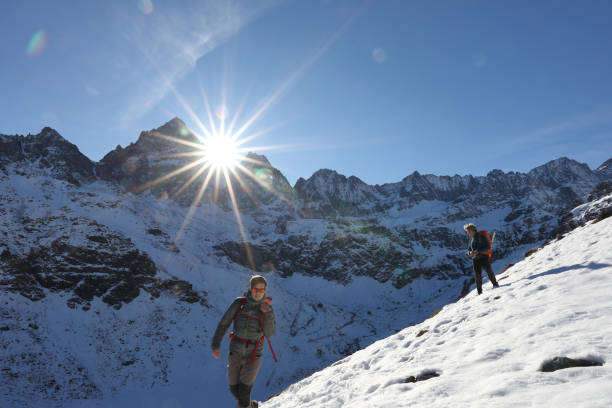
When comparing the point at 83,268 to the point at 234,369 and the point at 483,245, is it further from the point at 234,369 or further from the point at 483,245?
the point at 483,245

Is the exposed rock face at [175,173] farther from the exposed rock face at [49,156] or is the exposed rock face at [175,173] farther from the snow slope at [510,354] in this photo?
the snow slope at [510,354]

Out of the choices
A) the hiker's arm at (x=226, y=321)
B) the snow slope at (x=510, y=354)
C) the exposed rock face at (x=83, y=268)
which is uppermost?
the exposed rock face at (x=83, y=268)

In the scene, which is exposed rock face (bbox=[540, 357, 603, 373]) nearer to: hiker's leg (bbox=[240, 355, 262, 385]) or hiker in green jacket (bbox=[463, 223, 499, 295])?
hiker's leg (bbox=[240, 355, 262, 385])

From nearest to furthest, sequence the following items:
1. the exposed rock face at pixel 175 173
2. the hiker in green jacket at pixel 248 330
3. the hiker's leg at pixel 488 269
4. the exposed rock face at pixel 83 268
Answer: the hiker in green jacket at pixel 248 330, the hiker's leg at pixel 488 269, the exposed rock face at pixel 83 268, the exposed rock face at pixel 175 173

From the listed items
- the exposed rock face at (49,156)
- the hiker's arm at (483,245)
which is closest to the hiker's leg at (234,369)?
the hiker's arm at (483,245)

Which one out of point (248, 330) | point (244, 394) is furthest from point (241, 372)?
point (248, 330)

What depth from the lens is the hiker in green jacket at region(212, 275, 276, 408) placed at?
643cm

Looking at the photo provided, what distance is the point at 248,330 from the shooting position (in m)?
6.43

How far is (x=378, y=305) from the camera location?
100 metres

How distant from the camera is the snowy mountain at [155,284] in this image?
3984 centimetres

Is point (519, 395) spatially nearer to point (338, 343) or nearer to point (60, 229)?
point (338, 343)

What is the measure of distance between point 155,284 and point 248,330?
5779cm

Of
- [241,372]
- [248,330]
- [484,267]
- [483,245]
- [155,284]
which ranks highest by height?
[155,284]

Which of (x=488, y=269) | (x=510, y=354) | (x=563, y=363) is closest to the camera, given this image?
(x=563, y=363)
